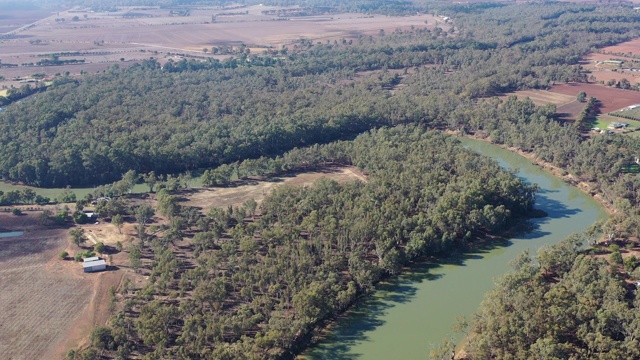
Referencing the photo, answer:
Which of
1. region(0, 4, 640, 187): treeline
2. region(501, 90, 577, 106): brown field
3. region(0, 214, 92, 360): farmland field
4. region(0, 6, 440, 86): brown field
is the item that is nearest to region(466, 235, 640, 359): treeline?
region(0, 214, 92, 360): farmland field

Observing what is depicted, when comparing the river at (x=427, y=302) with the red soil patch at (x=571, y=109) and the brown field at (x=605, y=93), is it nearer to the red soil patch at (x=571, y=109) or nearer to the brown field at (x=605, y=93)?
the red soil patch at (x=571, y=109)

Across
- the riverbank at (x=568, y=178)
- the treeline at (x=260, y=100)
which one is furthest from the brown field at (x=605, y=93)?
the riverbank at (x=568, y=178)

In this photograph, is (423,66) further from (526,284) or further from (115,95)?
(526,284)

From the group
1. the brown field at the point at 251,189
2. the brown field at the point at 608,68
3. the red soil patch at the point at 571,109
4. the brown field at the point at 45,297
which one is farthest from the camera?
the brown field at the point at 608,68

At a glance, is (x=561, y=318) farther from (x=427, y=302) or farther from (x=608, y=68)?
(x=608, y=68)

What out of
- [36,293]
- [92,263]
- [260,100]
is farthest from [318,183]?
[260,100]

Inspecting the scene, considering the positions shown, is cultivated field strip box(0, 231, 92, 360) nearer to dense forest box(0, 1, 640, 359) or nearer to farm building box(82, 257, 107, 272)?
farm building box(82, 257, 107, 272)
